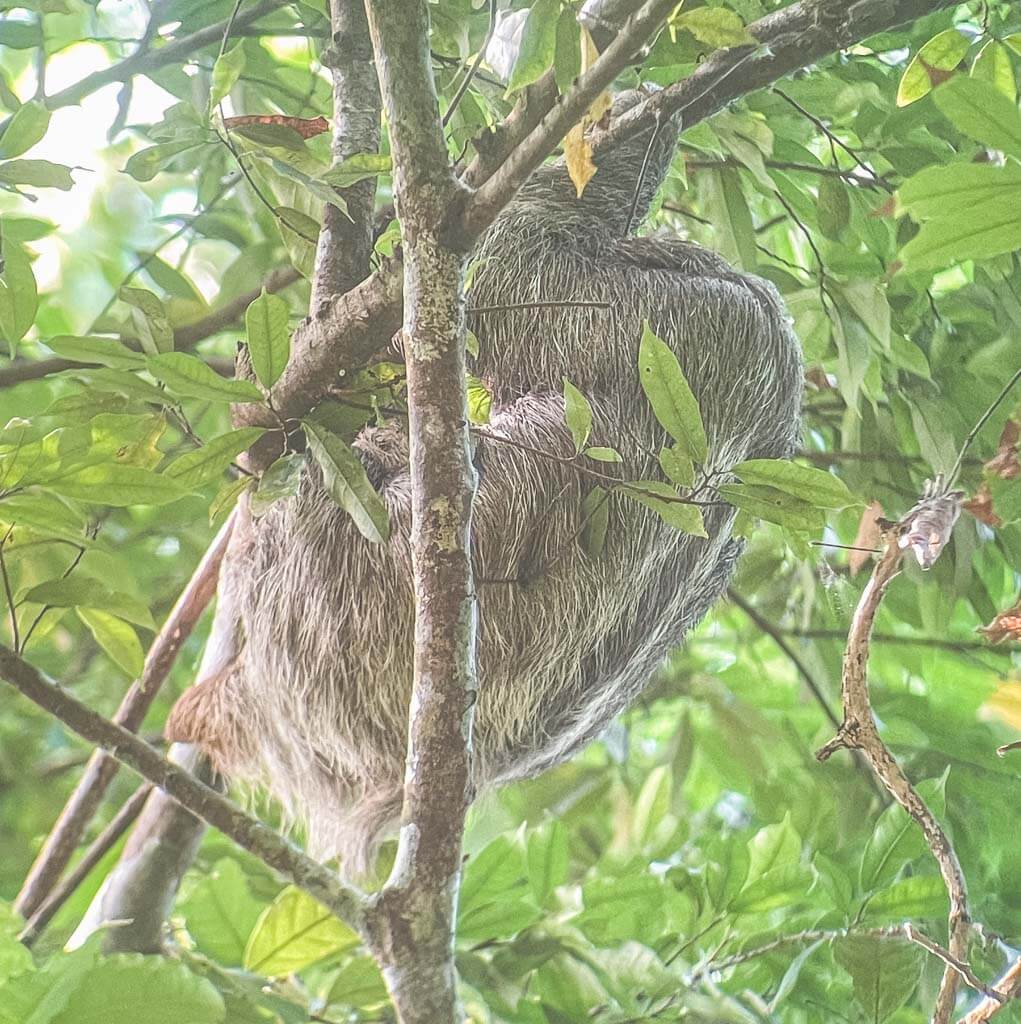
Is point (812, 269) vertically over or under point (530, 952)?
over

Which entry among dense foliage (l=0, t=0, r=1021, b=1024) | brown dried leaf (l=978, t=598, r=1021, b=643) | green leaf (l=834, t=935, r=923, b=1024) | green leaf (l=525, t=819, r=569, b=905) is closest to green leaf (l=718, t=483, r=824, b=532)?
dense foliage (l=0, t=0, r=1021, b=1024)

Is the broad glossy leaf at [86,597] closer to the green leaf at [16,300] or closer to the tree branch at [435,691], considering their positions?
the green leaf at [16,300]

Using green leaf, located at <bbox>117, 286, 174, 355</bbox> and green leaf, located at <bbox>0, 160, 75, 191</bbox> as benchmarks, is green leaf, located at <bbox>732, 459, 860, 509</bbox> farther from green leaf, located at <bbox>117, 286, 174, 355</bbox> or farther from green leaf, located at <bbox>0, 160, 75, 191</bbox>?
green leaf, located at <bbox>0, 160, 75, 191</bbox>

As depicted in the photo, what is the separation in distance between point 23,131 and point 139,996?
1590 mm

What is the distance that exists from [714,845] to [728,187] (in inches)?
61.7

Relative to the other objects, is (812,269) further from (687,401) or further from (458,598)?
(458,598)

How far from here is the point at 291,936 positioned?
2574 millimetres

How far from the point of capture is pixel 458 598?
1874mm

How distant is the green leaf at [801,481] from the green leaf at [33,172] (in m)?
1.37

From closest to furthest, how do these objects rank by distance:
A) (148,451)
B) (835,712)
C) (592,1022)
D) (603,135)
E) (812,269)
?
(603,135) → (148,451) → (592,1022) → (812,269) → (835,712)

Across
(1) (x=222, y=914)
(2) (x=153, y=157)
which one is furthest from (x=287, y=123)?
(1) (x=222, y=914)

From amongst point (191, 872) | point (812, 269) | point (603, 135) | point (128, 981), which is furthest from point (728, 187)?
point (191, 872)

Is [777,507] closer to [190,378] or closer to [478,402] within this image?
[478,402]

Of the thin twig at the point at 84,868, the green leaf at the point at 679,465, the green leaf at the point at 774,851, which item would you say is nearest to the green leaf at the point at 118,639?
the thin twig at the point at 84,868
